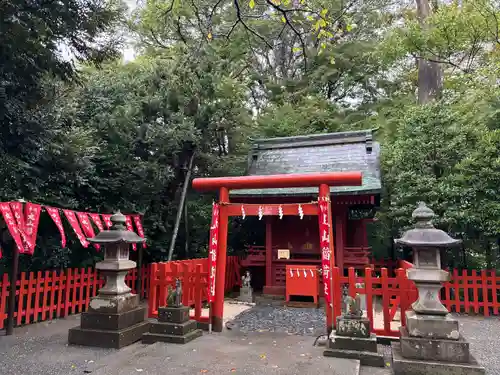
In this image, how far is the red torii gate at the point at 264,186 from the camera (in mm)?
6891

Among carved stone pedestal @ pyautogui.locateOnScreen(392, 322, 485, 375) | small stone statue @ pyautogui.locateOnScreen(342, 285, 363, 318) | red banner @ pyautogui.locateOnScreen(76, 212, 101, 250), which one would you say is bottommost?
carved stone pedestal @ pyautogui.locateOnScreen(392, 322, 485, 375)

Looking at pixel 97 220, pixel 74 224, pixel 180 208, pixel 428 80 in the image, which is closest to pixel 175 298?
pixel 74 224

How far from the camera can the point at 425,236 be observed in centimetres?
538

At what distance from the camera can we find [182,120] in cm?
1157

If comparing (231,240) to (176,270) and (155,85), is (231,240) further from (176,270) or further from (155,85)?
(176,270)

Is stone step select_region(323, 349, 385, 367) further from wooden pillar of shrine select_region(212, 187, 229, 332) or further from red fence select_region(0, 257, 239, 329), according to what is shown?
red fence select_region(0, 257, 239, 329)

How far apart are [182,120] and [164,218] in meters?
3.48

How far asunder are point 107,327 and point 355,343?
4096 millimetres

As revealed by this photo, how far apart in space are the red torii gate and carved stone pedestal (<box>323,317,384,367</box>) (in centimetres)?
78

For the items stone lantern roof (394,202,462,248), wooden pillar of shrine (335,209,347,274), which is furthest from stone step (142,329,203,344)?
wooden pillar of shrine (335,209,347,274)

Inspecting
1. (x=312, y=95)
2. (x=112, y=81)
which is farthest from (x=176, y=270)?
(x=312, y=95)

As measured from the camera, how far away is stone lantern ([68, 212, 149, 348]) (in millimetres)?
6117

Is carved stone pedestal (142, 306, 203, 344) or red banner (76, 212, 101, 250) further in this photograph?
red banner (76, 212, 101, 250)

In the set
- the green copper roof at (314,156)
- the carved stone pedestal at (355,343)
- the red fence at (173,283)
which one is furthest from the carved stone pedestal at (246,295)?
the carved stone pedestal at (355,343)
